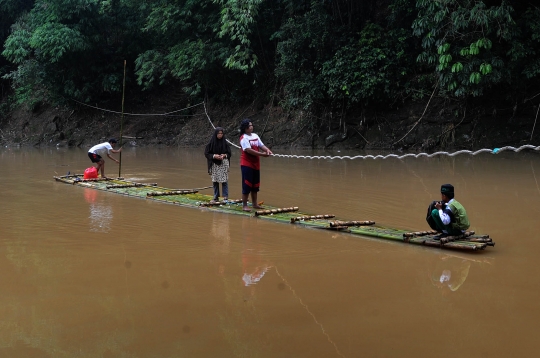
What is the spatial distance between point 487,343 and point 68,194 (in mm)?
8450

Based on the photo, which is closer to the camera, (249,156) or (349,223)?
(349,223)

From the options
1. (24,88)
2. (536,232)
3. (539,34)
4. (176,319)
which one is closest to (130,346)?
(176,319)

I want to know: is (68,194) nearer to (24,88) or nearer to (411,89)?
(411,89)

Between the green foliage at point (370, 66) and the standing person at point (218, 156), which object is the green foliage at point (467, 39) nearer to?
the green foliage at point (370, 66)

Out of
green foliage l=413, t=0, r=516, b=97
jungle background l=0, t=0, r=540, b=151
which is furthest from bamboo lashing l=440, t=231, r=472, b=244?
green foliage l=413, t=0, r=516, b=97

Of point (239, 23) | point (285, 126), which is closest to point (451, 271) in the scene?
point (239, 23)

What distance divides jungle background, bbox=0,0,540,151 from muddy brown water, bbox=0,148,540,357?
569 cm

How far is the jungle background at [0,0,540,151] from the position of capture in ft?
48.7

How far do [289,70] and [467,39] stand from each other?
6715 mm

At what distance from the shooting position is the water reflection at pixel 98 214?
24.0 feet

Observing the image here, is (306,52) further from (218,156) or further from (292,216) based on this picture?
(292,216)

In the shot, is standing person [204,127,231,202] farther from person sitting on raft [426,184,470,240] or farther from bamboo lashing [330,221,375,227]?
person sitting on raft [426,184,470,240]

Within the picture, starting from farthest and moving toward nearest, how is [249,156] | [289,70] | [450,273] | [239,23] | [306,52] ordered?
[289,70]
[306,52]
[239,23]
[249,156]
[450,273]

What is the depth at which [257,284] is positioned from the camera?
16.1ft
